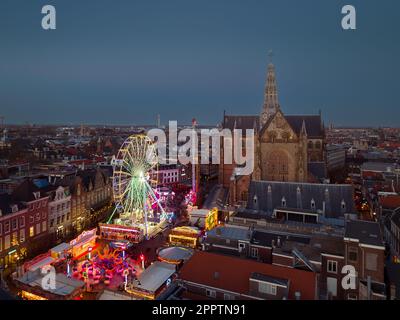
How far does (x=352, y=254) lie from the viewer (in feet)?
78.6

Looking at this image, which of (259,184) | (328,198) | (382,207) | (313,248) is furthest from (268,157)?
(313,248)

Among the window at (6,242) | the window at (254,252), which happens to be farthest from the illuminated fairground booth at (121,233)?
the window at (254,252)

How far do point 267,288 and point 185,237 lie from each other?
2035 centimetres

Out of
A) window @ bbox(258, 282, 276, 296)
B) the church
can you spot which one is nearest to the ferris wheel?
the church

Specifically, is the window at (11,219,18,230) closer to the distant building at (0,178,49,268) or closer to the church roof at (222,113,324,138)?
the distant building at (0,178,49,268)

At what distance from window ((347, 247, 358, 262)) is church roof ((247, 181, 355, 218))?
11.5 metres

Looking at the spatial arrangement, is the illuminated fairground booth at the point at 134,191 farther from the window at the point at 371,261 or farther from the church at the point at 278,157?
the window at the point at 371,261

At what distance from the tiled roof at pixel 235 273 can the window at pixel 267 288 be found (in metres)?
0.94

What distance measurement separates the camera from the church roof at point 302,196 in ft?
117

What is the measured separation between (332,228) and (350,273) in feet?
24.8

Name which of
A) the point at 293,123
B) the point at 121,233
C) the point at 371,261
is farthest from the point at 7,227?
the point at 293,123

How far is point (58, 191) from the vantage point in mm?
41188

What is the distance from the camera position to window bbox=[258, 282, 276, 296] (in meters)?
19.6
